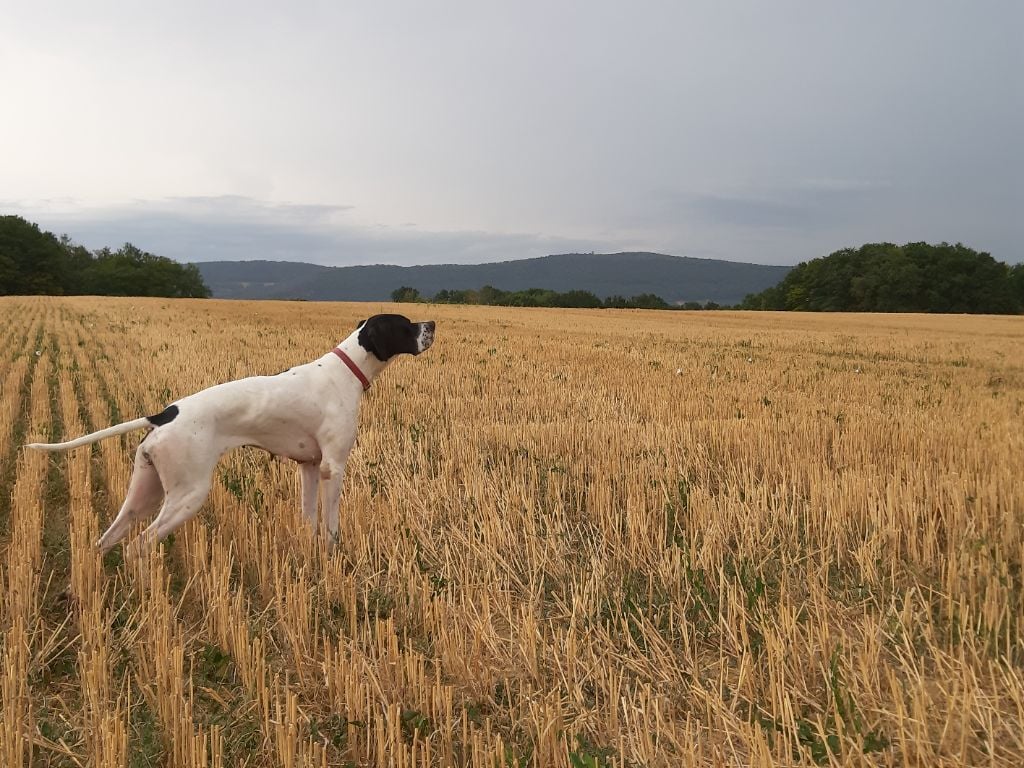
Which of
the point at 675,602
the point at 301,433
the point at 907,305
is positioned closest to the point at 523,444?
the point at 301,433

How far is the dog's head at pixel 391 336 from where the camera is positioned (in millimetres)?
4770

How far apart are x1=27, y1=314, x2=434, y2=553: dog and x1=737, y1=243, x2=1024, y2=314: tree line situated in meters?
93.4

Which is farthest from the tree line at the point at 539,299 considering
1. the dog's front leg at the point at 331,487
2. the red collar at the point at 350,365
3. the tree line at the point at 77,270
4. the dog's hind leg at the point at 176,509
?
the dog's hind leg at the point at 176,509

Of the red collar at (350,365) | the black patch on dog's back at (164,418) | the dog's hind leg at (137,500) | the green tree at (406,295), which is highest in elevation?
the green tree at (406,295)

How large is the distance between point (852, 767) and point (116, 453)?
6202mm

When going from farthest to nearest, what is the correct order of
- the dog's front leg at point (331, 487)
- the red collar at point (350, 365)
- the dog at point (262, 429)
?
the red collar at point (350, 365)
the dog's front leg at point (331, 487)
the dog at point (262, 429)

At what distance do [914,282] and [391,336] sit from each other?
9527 centimetres

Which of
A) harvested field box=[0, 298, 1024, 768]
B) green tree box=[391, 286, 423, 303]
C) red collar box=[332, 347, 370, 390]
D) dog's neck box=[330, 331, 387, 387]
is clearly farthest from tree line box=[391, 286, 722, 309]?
red collar box=[332, 347, 370, 390]

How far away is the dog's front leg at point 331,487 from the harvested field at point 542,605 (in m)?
0.19

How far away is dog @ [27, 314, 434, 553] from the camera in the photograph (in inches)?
153

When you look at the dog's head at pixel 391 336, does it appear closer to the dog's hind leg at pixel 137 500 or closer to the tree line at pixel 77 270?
the dog's hind leg at pixel 137 500

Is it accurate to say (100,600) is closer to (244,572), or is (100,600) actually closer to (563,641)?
(244,572)

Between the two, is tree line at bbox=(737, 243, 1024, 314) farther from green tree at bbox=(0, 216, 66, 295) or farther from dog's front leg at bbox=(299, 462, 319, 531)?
green tree at bbox=(0, 216, 66, 295)

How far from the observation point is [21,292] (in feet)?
270
